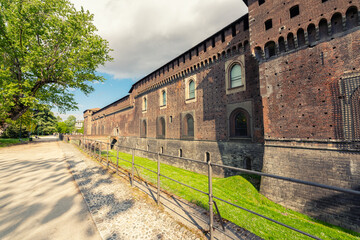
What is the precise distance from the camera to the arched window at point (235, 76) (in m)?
12.7

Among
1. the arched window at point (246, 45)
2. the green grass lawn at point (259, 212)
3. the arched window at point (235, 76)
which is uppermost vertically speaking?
the arched window at point (246, 45)

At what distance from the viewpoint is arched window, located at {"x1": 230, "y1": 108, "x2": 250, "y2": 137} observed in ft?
39.5

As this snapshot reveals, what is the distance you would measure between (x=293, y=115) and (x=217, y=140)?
260 inches

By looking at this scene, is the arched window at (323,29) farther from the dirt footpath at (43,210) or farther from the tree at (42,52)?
the tree at (42,52)

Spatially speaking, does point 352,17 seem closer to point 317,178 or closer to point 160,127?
point 317,178

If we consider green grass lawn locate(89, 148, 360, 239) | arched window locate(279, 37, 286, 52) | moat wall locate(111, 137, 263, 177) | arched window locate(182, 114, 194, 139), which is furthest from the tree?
arched window locate(279, 37, 286, 52)

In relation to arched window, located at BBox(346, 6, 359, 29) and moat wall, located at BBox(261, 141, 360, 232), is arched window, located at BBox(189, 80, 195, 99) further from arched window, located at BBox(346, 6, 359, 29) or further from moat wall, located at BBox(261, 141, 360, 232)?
arched window, located at BBox(346, 6, 359, 29)

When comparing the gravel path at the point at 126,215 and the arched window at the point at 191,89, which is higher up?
the arched window at the point at 191,89

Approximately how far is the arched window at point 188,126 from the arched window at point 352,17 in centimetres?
1283

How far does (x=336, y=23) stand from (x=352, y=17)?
511 millimetres

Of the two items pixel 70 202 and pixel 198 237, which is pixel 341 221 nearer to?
pixel 198 237

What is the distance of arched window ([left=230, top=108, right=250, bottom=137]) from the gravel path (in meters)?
9.91

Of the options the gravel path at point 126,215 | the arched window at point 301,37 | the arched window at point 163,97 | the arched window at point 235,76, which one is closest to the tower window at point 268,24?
the arched window at point 301,37

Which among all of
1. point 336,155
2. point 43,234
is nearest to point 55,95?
point 43,234
